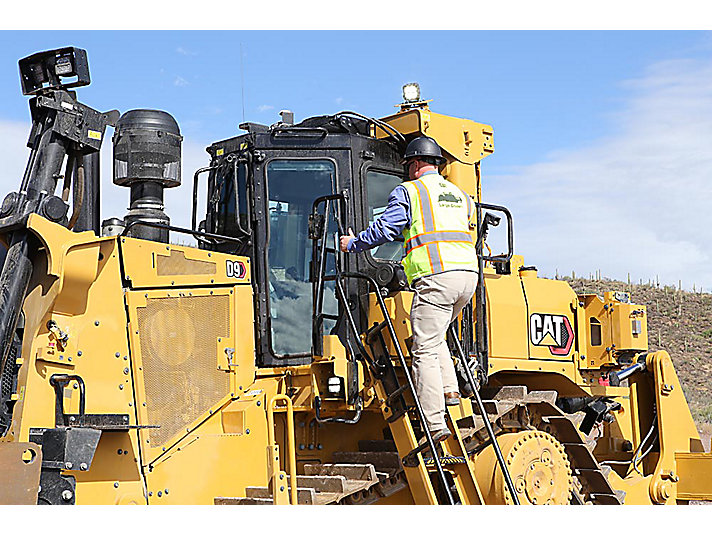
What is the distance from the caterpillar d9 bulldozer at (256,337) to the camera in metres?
5.18

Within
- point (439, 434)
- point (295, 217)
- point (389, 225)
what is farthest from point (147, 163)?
point (439, 434)

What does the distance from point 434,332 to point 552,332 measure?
2.13m

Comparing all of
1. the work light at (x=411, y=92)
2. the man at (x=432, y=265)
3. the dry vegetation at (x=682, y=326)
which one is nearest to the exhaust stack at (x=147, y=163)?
the man at (x=432, y=265)

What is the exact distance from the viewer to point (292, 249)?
6.71 metres

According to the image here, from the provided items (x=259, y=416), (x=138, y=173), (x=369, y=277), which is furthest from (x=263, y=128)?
(x=259, y=416)

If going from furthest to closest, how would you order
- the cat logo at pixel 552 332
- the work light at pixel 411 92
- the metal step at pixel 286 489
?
1. the cat logo at pixel 552 332
2. the work light at pixel 411 92
3. the metal step at pixel 286 489

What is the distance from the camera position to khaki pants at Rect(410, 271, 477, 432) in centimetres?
583

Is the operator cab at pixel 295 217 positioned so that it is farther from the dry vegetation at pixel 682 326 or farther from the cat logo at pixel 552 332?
the dry vegetation at pixel 682 326

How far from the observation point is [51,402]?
16.8ft

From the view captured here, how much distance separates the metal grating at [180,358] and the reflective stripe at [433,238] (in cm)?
143

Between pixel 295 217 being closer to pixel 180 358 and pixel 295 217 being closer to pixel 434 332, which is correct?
pixel 180 358

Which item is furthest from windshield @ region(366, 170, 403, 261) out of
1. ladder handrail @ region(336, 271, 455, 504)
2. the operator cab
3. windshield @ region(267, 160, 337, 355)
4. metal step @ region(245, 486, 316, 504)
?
metal step @ region(245, 486, 316, 504)

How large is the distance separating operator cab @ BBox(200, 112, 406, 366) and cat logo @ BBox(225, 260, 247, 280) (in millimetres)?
109

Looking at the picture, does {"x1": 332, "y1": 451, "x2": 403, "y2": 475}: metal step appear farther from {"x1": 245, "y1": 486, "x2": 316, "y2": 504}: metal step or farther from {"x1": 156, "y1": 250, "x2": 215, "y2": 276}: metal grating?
{"x1": 156, "y1": 250, "x2": 215, "y2": 276}: metal grating
